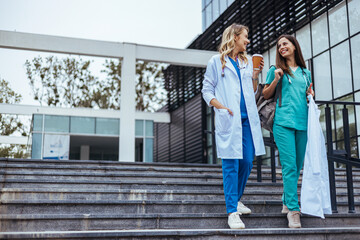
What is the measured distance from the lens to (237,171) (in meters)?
3.63

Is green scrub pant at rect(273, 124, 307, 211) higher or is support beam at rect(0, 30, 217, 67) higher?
support beam at rect(0, 30, 217, 67)

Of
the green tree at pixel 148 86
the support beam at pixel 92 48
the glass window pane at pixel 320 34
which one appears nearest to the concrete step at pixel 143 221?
the glass window pane at pixel 320 34

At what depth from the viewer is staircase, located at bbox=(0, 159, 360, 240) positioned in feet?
10.6

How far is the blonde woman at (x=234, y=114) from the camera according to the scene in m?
3.60

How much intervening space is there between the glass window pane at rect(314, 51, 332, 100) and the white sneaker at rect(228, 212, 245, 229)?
1057 cm

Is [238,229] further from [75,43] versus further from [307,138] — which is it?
[75,43]

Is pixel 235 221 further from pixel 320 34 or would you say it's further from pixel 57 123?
pixel 57 123

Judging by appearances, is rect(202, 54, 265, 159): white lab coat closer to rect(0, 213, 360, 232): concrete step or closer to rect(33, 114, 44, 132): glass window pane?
rect(0, 213, 360, 232): concrete step

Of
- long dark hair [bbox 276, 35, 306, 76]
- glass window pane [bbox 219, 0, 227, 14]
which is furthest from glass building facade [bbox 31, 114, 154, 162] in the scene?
long dark hair [bbox 276, 35, 306, 76]

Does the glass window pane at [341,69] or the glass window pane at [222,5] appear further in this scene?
the glass window pane at [222,5]

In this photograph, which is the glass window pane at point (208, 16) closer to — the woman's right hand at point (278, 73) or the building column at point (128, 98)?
the building column at point (128, 98)

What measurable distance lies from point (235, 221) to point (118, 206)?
1097mm

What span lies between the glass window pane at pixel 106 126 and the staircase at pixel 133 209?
46.6 feet

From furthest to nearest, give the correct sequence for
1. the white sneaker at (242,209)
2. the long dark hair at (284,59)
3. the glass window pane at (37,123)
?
the glass window pane at (37,123) < the long dark hair at (284,59) < the white sneaker at (242,209)
